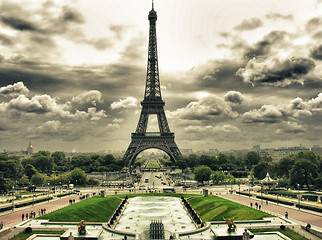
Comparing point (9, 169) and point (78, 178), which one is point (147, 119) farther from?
point (9, 169)

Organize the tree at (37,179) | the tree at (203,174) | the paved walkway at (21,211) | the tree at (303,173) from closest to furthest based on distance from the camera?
the paved walkway at (21,211) → the tree at (303,173) → the tree at (37,179) → the tree at (203,174)

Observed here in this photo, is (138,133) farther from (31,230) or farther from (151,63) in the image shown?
(31,230)

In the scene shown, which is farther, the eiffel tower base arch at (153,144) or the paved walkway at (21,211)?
the eiffel tower base arch at (153,144)

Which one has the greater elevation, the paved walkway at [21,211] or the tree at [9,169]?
the tree at [9,169]

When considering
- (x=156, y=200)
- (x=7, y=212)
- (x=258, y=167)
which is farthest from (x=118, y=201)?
(x=258, y=167)

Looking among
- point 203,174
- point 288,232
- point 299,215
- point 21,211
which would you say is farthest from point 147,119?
point 288,232

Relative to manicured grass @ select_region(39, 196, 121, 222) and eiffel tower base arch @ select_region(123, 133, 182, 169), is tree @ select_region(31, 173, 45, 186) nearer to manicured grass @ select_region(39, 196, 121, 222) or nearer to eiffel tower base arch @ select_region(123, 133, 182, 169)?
manicured grass @ select_region(39, 196, 121, 222)

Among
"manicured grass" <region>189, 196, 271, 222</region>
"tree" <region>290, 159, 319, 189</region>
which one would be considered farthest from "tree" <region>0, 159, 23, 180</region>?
"tree" <region>290, 159, 319, 189</region>

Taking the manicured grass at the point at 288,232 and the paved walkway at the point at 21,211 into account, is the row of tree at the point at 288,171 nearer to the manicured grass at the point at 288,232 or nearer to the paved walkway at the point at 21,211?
the manicured grass at the point at 288,232

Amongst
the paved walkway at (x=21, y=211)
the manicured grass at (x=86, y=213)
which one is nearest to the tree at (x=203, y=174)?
the manicured grass at (x=86, y=213)
